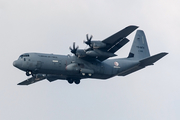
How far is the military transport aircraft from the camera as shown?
36625 mm

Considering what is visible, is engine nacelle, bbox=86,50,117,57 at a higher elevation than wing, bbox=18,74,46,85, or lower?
higher

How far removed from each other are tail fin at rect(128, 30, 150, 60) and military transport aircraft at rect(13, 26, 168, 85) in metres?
0.95

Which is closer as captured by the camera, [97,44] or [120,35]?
[120,35]

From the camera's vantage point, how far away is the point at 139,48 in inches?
1693

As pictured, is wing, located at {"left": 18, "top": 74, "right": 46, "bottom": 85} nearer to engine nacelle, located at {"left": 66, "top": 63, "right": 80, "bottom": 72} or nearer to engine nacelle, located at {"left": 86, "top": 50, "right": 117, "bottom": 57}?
engine nacelle, located at {"left": 66, "top": 63, "right": 80, "bottom": 72}

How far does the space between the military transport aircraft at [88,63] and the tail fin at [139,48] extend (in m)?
0.95

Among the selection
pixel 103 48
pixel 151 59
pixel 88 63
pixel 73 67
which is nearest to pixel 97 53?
pixel 103 48

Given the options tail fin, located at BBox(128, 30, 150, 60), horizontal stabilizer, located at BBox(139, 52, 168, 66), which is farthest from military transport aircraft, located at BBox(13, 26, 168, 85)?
tail fin, located at BBox(128, 30, 150, 60)

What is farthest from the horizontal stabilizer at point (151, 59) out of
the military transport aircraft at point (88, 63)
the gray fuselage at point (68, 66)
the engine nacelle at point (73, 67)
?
the engine nacelle at point (73, 67)

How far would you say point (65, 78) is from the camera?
132 ft

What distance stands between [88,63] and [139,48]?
7.05m

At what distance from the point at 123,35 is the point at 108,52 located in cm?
255

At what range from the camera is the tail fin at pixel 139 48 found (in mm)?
42562

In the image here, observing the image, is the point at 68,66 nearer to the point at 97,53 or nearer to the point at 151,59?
the point at 97,53
